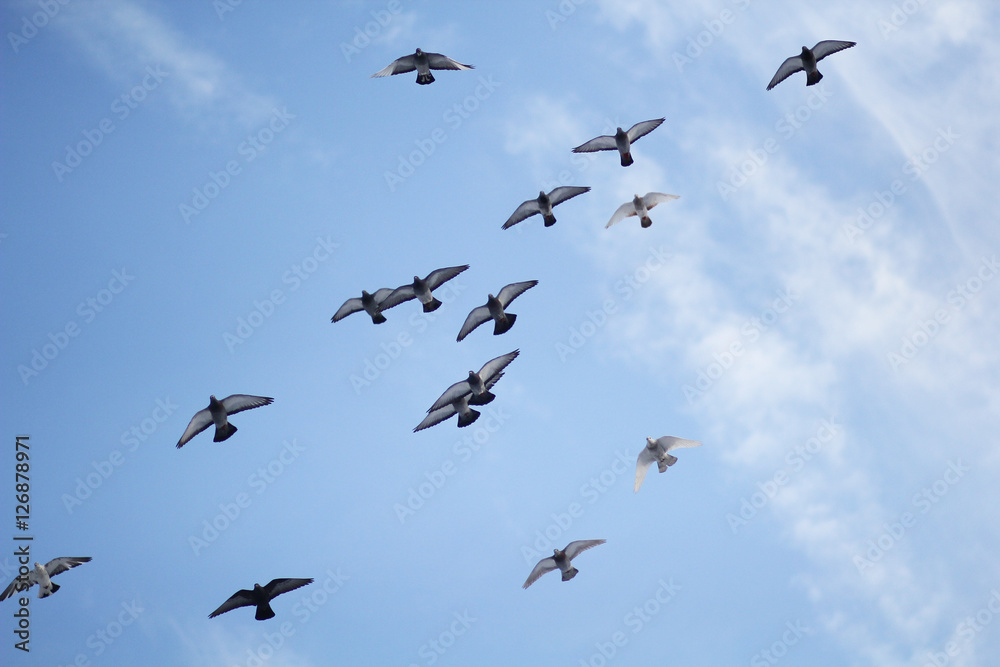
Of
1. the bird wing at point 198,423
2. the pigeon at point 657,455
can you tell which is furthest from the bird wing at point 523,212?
the bird wing at point 198,423

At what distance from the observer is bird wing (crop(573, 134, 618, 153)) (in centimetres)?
3500

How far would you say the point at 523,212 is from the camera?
3500cm

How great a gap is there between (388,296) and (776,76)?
14.9 metres

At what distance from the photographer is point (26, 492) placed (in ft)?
117

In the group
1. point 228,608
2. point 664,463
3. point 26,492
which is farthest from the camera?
point 26,492

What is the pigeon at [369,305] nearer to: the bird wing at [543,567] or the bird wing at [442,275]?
the bird wing at [442,275]

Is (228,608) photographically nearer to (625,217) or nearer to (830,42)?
(625,217)

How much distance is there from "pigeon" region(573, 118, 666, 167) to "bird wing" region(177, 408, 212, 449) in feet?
48.8

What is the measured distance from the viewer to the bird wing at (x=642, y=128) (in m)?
34.8

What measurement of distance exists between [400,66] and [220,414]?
42.1 ft

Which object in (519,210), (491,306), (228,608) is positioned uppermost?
(519,210)

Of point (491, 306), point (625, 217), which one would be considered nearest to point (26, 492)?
point (491, 306)

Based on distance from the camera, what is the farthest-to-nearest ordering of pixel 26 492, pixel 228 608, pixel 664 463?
pixel 26 492 < pixel 664 463 < pixel 228 608

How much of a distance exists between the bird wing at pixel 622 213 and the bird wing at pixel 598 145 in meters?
2.08
